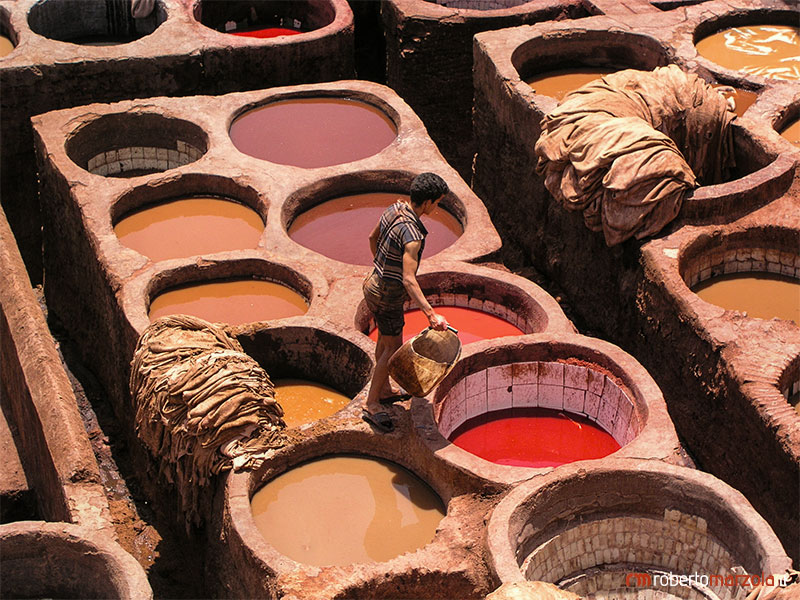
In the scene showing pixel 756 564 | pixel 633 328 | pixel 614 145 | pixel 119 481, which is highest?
pixel 614 145

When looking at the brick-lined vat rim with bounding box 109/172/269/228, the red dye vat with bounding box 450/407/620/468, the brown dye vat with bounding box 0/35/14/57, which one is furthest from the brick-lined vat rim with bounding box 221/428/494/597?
the brown dye vat with bounding box 0/35/14/57

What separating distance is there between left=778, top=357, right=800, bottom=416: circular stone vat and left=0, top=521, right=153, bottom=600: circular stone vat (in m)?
4.59

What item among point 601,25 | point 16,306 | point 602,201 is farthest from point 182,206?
point 601,25

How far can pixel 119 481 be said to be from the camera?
1031 centimetres

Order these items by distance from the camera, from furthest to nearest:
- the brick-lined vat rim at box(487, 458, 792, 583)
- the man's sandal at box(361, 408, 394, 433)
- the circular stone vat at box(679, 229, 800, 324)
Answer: the circular stone vat at box(679, 229, 800, 324)
the man's sandal at box(361, 408, 394, 433)
the brick-lined vat rim at box(487, 458, 792, 583)

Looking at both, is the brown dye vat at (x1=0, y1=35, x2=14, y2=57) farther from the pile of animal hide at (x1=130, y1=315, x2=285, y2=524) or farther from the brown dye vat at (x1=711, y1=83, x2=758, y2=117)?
the brown dye vat at (x1=711, y1=83, x2=758, y2=117)

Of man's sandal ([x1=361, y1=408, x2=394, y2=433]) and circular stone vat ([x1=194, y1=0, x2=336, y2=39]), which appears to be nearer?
man's sandal ([x1=361, y1=408, x2=394, y2=433])

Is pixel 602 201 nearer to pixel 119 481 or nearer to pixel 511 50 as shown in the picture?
pixel 511 50

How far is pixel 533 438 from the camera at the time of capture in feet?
29.1

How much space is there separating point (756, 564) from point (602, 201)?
13.4ft

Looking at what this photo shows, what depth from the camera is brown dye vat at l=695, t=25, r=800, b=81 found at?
42.3 feet

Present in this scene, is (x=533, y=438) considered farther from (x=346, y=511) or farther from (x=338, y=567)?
(x=338, y=567)

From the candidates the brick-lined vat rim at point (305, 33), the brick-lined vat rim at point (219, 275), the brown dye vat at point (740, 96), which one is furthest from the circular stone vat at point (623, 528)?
the brick-lined vat rim at point (305, 33)

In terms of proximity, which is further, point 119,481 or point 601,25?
point 601,25
